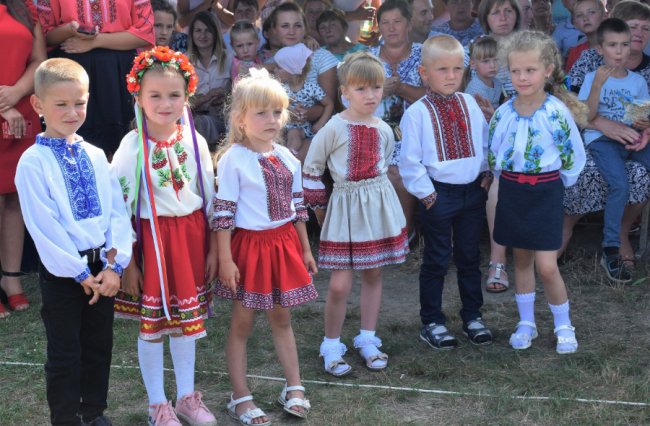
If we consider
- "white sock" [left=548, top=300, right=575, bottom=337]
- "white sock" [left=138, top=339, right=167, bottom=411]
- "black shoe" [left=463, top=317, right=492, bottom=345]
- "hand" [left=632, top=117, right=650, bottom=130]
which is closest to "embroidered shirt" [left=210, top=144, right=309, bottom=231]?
"white sock" [left=138, top=339, right=167, bottom=411]

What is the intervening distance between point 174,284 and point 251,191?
49 cm

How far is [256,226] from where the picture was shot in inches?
151

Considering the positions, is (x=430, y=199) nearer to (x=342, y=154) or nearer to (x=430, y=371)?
(x=342, y=154)

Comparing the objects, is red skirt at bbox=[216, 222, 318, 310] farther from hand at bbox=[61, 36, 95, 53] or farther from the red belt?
hand at bbox=[61, 36, 95, 53]

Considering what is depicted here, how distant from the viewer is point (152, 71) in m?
3.70

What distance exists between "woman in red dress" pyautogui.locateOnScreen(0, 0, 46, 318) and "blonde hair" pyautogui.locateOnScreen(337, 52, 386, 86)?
198cm

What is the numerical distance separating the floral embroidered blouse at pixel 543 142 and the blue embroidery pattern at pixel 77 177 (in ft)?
6.67

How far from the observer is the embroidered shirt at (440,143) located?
14.8 ft

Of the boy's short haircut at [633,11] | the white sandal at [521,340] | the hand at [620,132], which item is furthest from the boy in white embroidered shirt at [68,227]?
the boy's short haircut at [633,11]

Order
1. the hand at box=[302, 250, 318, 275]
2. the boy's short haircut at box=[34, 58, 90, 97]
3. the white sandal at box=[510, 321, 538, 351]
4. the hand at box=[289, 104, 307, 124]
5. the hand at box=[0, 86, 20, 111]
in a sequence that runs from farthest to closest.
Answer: the hand at box=[289, 104, 307, 124] → the hand at box=[0, 86, 20, 111] → the white sandal at box=[510, 321, 538, 351] → the hand at box=[302, 250, 318, 275] → the boy's short haircut at box=[34, 58, 90, 97]

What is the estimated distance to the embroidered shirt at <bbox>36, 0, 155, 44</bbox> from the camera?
17.4 ft

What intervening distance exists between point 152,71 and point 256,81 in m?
0.43

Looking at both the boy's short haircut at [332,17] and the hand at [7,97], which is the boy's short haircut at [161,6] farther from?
the hand at [7,97]

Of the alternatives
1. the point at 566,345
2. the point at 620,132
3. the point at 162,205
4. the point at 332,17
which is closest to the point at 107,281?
the point at 162,205
